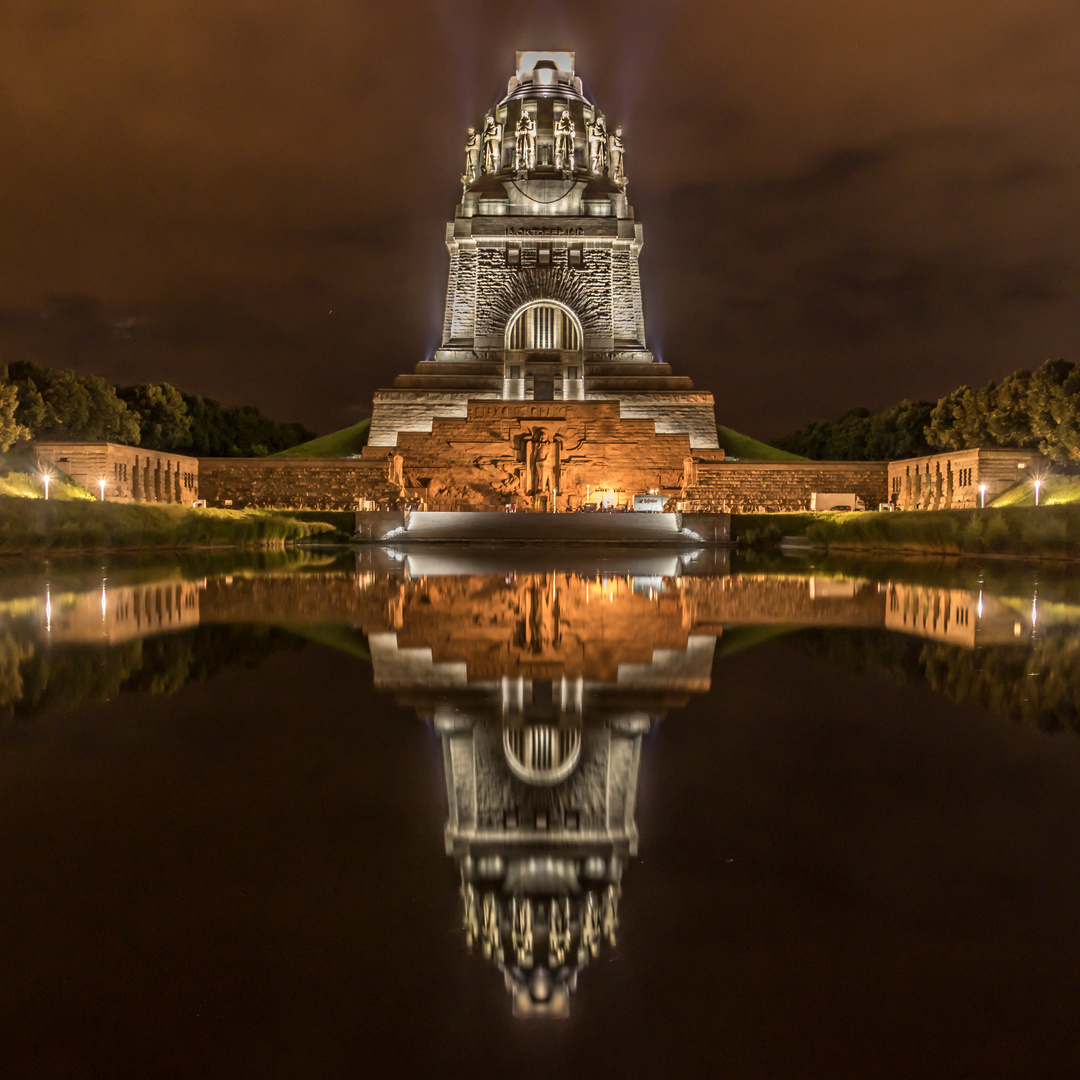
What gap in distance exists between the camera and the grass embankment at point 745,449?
43.7 m

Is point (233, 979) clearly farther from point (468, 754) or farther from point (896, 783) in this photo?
point (896, 783)

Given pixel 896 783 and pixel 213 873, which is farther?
pixel 896 783

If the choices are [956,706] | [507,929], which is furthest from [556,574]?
[507,929]

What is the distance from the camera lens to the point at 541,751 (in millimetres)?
3252

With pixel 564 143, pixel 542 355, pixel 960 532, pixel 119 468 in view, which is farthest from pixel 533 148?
pixel 960 532

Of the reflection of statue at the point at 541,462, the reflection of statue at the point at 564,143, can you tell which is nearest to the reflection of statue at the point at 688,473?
the reflection of statue at the point at 541,462

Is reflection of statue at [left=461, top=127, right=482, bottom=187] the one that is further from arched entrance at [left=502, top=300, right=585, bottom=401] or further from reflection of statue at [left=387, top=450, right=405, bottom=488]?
reflection of statue at [left=387, top=450, right=405, bottom=488]

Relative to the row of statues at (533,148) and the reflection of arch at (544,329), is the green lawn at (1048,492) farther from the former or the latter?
the row of statues at (533,148)

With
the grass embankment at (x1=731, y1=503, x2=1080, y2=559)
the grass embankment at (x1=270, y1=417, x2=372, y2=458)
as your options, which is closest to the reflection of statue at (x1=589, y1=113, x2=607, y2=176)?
the grass embankment at (x1=270, y1=417, x2=372, y2=458)

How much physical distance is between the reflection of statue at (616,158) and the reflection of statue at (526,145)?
13.3ft

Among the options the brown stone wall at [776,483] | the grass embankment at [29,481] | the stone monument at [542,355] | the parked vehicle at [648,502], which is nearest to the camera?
the grass embankment at [29,481]

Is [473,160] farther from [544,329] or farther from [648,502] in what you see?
[648,502]

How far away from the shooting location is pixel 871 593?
10414 millimetres

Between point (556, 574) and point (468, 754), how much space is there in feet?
32.9
